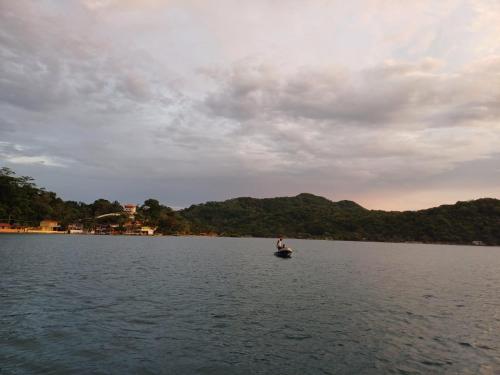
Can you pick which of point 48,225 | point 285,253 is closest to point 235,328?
point 285,253

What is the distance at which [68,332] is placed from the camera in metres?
20.2

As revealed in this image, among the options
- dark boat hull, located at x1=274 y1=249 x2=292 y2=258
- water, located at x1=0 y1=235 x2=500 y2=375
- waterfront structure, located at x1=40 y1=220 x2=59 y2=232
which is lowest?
water, located at x1=0 y1=235 x2=500 y2=375

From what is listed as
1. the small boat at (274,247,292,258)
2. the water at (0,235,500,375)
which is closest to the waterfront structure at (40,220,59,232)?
the small boat at (274,247,292,258)

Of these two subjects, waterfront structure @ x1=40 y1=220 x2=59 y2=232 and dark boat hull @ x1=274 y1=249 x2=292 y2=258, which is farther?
waterfront structure @ x1=40 y1=220 x2=59 y2=232

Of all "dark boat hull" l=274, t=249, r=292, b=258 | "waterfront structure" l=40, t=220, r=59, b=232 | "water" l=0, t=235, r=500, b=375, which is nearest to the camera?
"water" l=0, t=235, r=500, b=375

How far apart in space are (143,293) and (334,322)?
1698 centimetres

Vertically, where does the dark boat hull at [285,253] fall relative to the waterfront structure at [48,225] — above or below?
below

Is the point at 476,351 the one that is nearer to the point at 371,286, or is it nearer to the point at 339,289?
the point at 339,289

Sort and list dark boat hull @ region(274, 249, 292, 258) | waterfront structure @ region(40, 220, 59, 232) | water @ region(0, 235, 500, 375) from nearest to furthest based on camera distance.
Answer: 1. water @ region(0, 235, 500, 375)
2. dark boat hull @ region(274, 249, 292, 258)
3. waterfront structure @ region(40, 220, 59, 232)

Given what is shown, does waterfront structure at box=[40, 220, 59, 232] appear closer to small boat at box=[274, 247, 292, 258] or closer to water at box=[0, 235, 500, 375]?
small boat at box=[274, 247, 292, 258]

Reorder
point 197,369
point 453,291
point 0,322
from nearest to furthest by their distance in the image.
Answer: point 197,369 → point 0,322 → point 453,291

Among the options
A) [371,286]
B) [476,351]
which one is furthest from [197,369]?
[371,286]

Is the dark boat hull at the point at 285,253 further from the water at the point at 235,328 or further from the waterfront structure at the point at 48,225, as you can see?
the waterfront structure at the point at 48,225

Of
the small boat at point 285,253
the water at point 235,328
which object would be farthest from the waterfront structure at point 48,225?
the water at point 235,328
